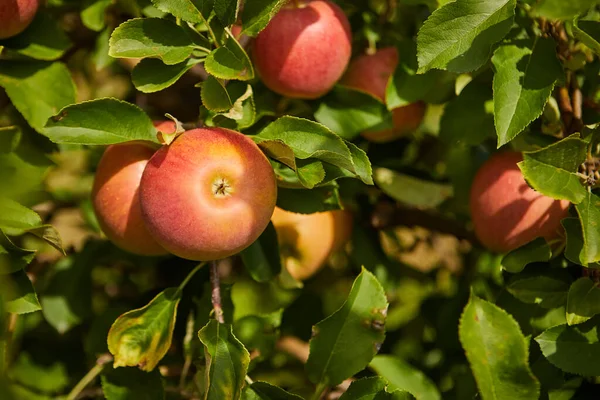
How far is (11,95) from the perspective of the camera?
1.07 meters

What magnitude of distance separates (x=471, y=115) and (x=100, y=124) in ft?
1.87

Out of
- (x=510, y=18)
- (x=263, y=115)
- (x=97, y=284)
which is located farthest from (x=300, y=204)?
(x=97, y=284)

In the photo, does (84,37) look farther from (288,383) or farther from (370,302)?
(288,383)

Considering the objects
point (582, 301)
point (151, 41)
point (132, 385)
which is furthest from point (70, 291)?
point (582, 301)

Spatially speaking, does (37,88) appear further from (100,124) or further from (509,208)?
(509,208)

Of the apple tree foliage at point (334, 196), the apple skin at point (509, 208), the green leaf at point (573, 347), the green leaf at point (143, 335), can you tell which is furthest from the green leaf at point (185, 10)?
the green leaf at point (573, 347)

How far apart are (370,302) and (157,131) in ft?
1.20

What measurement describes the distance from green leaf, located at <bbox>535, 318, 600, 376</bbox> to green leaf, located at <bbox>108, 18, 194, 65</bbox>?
591mm

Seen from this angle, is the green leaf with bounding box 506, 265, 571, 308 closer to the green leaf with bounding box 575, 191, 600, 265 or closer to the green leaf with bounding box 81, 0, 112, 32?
the green leaf with bounding box 575, 191, 600, 265

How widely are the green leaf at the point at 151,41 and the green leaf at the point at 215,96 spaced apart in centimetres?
5

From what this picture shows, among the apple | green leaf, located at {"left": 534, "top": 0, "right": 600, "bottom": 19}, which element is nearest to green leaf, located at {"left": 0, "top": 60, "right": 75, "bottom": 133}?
the apple

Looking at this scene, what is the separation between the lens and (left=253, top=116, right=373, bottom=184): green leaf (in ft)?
2.84

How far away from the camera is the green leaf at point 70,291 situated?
4.36 feet

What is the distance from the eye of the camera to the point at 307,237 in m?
1.31
